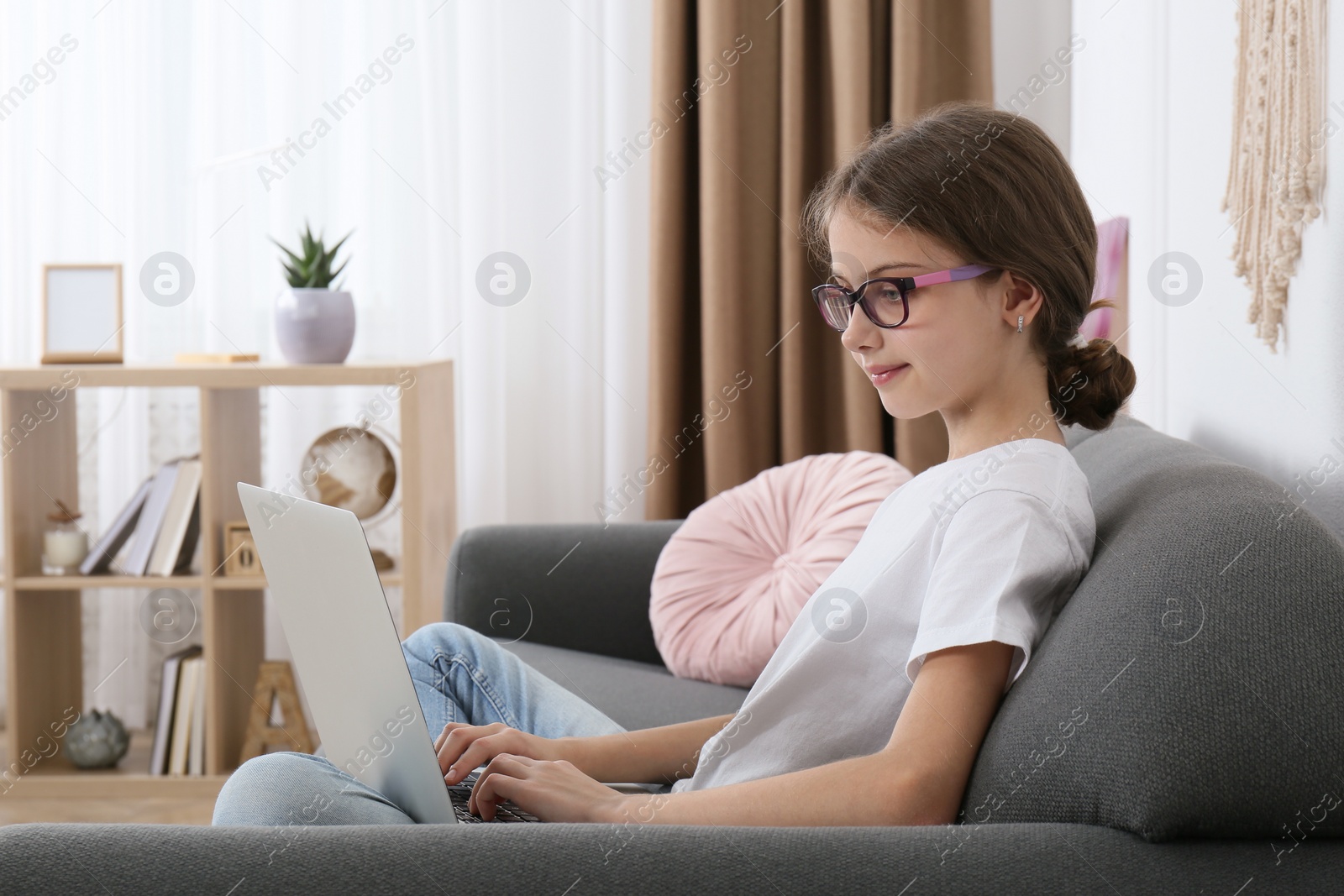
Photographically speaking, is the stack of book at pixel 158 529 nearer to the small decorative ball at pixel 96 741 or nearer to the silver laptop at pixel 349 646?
the small decorative ball at pixel 96 741

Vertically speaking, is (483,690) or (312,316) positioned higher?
(312,316)

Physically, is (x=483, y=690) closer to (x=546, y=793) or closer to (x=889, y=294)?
(x=546, y=793)

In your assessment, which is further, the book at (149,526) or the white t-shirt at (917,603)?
the book at (149,526)

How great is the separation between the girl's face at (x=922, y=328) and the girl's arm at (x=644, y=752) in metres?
0.37

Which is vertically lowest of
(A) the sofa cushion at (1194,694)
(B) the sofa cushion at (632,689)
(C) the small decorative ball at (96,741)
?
(C) the small decorative ball at (96,741)

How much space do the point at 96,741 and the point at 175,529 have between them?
0.48 meters

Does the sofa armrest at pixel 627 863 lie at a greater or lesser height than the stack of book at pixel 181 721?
greater

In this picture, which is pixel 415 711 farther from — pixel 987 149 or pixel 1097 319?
pixel 1097 319

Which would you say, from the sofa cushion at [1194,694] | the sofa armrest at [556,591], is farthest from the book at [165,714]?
the sofa cushion at [1194,694]

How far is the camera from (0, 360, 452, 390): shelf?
212 cm

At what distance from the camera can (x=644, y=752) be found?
1.06 meters

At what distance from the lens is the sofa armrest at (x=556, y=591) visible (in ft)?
6.18

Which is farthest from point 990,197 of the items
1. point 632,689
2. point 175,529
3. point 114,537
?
point 114,537

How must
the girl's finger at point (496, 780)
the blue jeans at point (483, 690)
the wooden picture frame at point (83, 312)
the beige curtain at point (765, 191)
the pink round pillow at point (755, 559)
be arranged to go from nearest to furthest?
1. the girl's finger at point (496, 780)
2. the blue jeans at point (483, 690)
3. the pink round pillow at point (755, 559)
4. the wooden picture frame at point (83, 312)
5. the beige curtain at point (765, 191)
